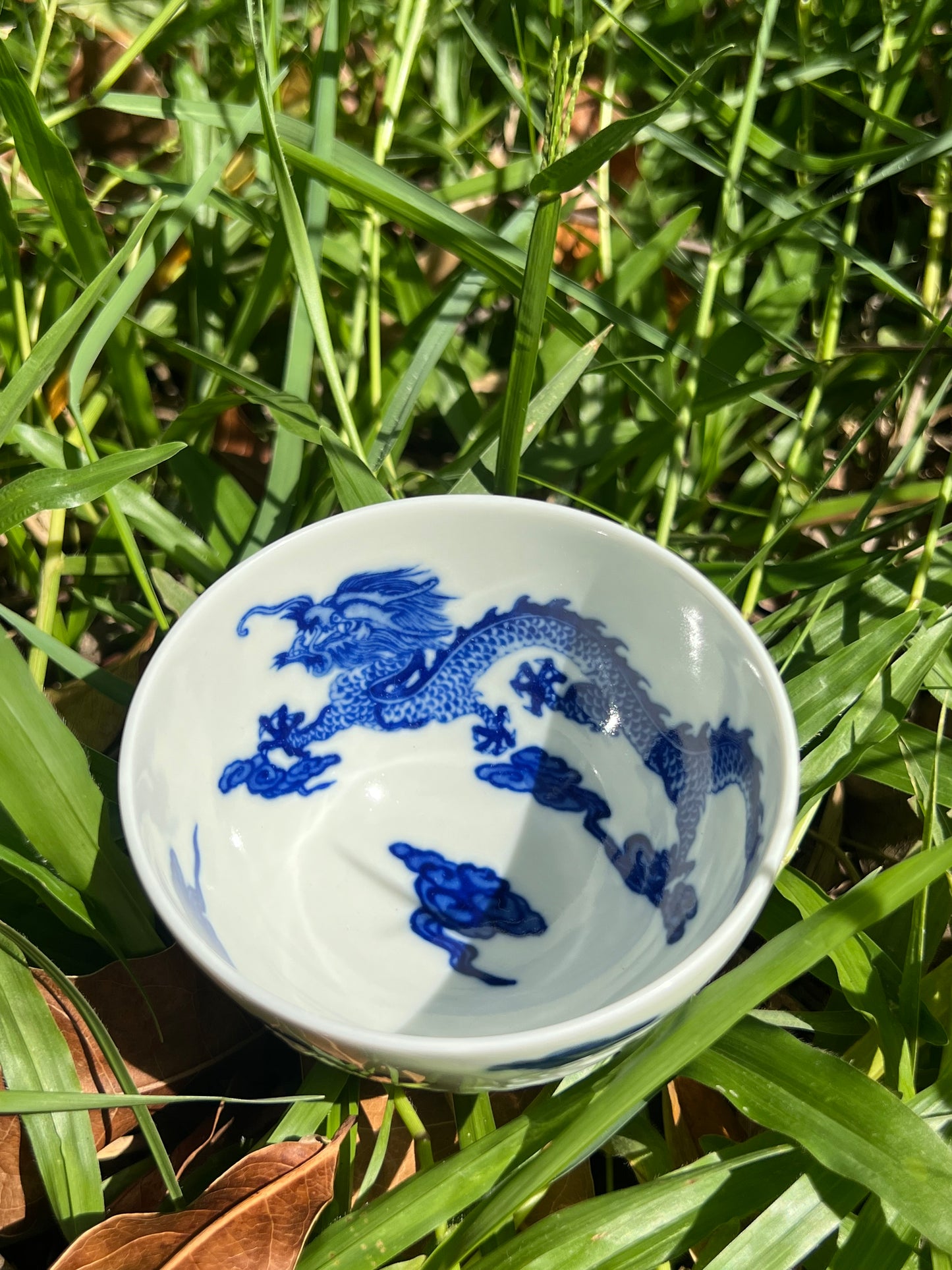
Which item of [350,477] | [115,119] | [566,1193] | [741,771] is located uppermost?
[115,119]

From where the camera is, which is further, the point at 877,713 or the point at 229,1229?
the point at 877,713

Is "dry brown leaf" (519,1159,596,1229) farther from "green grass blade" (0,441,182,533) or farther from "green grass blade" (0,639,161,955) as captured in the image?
"green grass blade" (0,441,182,533)

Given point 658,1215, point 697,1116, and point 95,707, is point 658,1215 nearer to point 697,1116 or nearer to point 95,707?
point 697,1116

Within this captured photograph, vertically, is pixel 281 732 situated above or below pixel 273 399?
below

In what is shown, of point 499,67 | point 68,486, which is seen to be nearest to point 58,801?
point 68,486

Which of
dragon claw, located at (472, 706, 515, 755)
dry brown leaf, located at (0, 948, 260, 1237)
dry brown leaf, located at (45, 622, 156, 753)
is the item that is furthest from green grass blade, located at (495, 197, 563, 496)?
dry brown leaf, located at (0, 948, 260, 1237)

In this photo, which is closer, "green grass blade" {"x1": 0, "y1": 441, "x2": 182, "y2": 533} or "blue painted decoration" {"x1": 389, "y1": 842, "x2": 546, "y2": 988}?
"green grass blade" {"x1": 0, "y1": 441, "x2": 182, "y2": 533}

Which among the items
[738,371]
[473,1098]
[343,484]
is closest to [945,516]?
[738,371]
